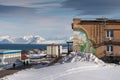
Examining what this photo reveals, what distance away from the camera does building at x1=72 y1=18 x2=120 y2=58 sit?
51.8 meters

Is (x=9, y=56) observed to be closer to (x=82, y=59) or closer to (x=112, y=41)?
(x=112, y=41)

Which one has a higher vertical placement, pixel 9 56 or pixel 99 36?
pixel 99 36

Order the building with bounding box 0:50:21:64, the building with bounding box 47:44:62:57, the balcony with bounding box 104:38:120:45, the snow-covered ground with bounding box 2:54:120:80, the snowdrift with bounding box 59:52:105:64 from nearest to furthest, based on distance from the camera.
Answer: the snow-covered ground with bounding box 2:54:120:80
the snowdrift with bounding box 59:52:105:64
the balcony with bounding box 104:38:120:45
the building with bounding box 0:50:21:64
the building with bounding box 47:44:62:57

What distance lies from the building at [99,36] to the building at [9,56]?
436 inches

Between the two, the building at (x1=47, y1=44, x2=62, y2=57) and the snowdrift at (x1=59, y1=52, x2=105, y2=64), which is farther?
the building at (x1=47, y1=44, x2=62, y2=57)

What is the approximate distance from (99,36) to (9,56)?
1488 centimetres

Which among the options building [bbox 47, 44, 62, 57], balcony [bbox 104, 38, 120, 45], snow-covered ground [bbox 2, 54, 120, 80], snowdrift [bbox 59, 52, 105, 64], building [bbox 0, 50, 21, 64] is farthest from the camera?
building [bbox 47, 44, 62, 57]

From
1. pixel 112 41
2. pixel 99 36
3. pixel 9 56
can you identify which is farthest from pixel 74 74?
pixel 9 56

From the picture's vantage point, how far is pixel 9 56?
195 ft

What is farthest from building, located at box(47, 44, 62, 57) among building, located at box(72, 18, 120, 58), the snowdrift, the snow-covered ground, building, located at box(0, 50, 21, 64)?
the snow-covered ground

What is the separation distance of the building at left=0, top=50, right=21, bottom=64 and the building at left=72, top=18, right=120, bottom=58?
11.1 m

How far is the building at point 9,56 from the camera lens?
188 ft

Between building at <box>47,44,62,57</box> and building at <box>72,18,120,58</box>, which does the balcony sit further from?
building at <box>47,44,62,57</box>

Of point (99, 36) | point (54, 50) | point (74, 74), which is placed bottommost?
point (74, 74)
